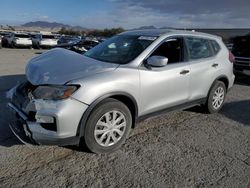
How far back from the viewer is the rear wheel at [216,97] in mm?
5855

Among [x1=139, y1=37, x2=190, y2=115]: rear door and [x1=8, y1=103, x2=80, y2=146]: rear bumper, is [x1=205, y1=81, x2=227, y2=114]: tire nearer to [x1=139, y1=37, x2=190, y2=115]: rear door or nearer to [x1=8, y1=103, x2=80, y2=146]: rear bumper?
[x1=139, y1=37, x2=190, y2=115]: rear door

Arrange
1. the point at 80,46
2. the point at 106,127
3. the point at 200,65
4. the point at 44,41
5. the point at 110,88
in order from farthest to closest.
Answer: the point at 44,41
the point at 80,46
the point at 200,65
the point at 106,127
the point at 110,88

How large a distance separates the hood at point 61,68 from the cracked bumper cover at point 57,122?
31cm

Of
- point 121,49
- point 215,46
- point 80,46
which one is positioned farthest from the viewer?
point 80,46

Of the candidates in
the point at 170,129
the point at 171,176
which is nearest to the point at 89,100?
the point at 171,176

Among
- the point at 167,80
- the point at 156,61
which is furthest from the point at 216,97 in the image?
the point at 156,61

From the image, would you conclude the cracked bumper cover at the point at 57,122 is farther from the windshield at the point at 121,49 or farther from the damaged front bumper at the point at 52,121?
the windshield at the point at 121,49

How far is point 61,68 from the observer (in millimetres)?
4066

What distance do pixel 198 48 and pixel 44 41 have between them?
26277mm

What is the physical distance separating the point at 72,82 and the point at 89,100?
303 millimetres

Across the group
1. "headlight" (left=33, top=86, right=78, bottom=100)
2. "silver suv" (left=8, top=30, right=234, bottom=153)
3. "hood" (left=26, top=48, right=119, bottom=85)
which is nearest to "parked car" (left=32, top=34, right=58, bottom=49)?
"silver suv" (left=8, top=30, right=234, bottom=153)

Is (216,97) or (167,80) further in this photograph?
(216,97)

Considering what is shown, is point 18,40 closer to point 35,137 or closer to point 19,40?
point 19,40

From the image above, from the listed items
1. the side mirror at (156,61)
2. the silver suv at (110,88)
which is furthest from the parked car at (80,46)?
the side mirror at (156,61)
